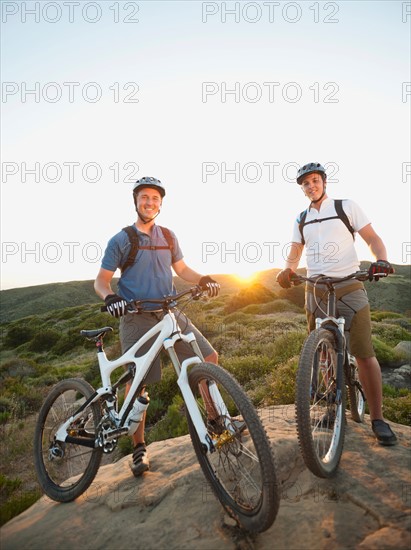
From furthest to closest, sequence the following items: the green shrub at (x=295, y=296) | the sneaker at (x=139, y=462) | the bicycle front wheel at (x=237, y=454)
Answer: the green shrub at (x=295, y=296) → the sneaker at (x=139, y=462) → the bicycle front wheel at (x=237, y=454)

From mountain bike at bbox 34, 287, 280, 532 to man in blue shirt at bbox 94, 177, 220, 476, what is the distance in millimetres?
263

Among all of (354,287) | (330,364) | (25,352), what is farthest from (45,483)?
(25,352)

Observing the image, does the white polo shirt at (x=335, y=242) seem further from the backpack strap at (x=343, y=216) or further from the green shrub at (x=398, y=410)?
the green shrub at (x=398, y=410)

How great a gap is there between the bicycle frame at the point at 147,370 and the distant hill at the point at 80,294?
1800 inches

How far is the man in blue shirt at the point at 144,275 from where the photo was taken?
12.7 feet

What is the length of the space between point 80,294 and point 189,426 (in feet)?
269

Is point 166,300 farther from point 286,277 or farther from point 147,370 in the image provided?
point 286,277

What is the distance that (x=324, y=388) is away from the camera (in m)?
3.79

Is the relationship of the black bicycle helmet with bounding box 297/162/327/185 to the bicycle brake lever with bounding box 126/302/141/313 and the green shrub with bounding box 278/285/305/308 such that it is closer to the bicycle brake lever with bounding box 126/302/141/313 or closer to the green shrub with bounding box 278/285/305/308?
the bicycle brake lever with bounding box 126/302/141/313

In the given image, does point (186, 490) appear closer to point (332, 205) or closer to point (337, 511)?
point (337, 511)

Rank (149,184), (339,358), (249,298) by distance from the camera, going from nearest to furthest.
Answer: (339,358) → (149,184) → (249,298)

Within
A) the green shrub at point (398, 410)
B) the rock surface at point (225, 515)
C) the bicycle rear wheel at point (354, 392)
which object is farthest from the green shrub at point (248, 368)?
the rock surface at point (225, 515)

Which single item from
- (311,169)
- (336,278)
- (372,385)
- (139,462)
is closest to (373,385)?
(372,385)

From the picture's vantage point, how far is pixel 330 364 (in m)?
3.66
